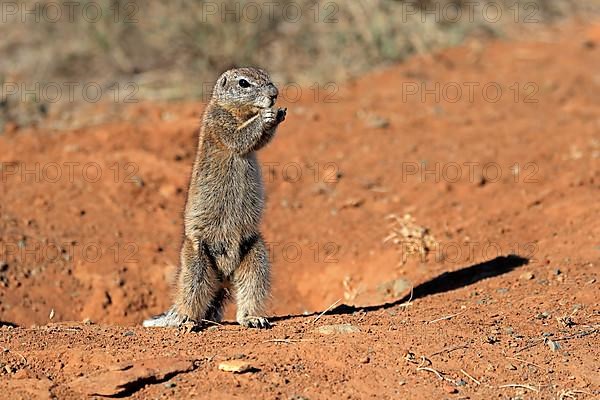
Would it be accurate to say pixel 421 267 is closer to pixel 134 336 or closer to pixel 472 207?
pixel 472 207

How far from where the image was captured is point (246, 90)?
6.24 m

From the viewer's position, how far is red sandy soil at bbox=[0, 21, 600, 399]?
4.81 metres

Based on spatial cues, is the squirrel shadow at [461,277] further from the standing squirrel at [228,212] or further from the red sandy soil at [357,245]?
the standing squirrel at [228,212]

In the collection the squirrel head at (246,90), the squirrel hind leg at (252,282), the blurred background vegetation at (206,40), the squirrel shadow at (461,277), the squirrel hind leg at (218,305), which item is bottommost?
the squirrel shadow at (461,277)

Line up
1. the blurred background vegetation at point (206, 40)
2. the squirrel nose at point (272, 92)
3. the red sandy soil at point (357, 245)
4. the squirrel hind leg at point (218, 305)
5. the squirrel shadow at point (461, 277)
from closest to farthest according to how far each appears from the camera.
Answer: the red sandy soil at point (357, 245) → the squirrel nose at point (272, 92) → the squirrel hind leg at point (218, 305) → the squirrel shadow at point (461, 277) → the blurred background vegetation at point (206, 40)

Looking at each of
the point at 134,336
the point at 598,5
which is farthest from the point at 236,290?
the point at 598,5

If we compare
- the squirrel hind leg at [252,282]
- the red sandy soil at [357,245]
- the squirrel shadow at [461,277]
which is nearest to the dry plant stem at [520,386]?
the red sandy soil at [357,245]

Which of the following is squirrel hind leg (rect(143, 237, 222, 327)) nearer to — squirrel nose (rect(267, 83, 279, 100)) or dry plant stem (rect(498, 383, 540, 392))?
squirrel nose (rect(267, 83, 279, 100))

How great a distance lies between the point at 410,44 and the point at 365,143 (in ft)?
12.7

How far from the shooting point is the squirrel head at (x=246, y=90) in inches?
244

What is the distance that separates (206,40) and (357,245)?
5.91m

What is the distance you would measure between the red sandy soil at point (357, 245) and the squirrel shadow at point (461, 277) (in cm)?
3

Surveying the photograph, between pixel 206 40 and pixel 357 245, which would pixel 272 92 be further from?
pixel 206 40

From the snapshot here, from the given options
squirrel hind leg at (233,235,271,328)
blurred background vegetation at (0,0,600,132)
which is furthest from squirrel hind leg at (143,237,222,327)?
blurred background vegetation at (0,0,600,132)
